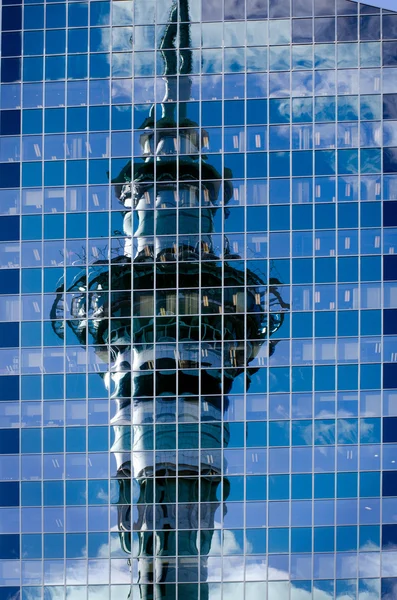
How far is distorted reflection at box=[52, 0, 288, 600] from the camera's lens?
5338cm

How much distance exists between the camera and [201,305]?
53844mm

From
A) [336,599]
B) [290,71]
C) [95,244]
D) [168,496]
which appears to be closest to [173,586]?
[168,496]

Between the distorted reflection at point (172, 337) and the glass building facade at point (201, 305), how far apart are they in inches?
3.7

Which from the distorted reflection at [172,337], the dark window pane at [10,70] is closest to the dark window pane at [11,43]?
the dark window pane at [10,70]

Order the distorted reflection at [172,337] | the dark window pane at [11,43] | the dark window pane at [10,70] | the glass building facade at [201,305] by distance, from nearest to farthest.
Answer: the glass building facade at [201,305] < the distorted reflection at [172,337] < the dark window pane at [10,70] < the dark window pane at [11,43]

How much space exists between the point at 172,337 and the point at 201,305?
2.02 metres

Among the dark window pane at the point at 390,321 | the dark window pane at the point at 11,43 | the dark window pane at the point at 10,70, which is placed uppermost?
the dark window pane at the point at 11,43

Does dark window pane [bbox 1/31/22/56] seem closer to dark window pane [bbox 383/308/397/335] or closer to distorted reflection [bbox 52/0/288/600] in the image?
distorted reflection [bbox 52/0/288/600]

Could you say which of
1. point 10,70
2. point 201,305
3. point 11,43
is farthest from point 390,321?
point 11,43

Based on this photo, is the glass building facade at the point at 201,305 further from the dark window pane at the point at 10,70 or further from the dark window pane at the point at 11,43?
the dark window pane at the point at 11,43

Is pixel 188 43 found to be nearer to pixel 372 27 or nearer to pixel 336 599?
pixel 372 27

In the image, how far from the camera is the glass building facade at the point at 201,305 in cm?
5316

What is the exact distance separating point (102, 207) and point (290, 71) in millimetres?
11009

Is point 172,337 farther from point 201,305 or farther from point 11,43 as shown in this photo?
point 11,43
